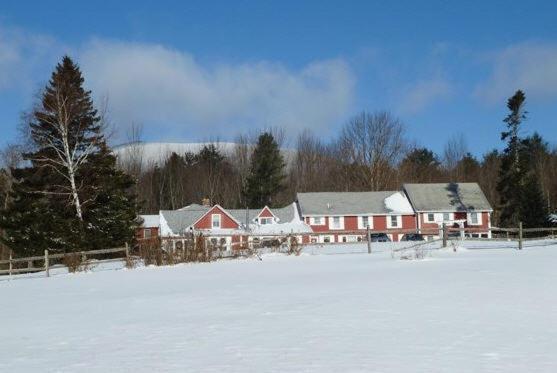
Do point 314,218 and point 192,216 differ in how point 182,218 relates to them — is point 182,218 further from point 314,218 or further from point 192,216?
point 314,218

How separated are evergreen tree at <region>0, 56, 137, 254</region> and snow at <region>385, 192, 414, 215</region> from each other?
3700cm

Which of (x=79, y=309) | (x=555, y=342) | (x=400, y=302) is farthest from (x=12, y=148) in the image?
(x=555, y=342)

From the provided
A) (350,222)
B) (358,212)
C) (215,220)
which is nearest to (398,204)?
(358,212)

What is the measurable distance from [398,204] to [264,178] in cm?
1856

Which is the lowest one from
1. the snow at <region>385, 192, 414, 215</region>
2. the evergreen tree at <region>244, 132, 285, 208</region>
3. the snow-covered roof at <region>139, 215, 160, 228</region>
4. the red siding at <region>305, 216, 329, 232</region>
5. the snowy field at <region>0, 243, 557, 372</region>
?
the snowy field at <region>0, 243, 557, 372</region>

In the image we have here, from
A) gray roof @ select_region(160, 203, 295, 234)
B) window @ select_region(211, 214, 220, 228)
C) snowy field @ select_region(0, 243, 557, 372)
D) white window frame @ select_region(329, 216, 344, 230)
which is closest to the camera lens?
snowy field @ select_region(0, 243, 557, 372)

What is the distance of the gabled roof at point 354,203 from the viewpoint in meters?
68.1

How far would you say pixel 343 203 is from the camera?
69.2 metres

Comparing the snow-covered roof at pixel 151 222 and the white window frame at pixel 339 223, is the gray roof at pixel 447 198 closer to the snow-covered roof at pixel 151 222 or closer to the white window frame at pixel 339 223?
the white window frame at pixel 339 223

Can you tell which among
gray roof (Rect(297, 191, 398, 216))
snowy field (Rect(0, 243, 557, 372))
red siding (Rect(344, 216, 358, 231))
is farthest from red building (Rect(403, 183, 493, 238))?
snowy field (Rect(0, 243, 557, 372))

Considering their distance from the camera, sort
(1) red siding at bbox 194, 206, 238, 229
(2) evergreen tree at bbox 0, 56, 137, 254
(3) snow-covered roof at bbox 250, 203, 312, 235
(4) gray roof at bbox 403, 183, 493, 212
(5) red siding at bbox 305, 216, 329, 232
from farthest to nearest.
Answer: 1. (4) gray roof at bbox 403, 183, 493, 212
2. (5) red siding at bbox 305, 216, 329, 232
3. (3) snow-covered roof at bbox 250, 203, 312, 235
4. (1) red siding at bbox 194, 206, 238, 229
5. (2) evergreen tree at bbox 0, 56, 137, 254

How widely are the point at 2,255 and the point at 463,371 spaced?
46898 millimetres

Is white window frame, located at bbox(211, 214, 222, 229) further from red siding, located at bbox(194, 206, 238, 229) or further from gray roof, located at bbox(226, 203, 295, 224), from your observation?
gray roof, located at bbox(226, 203, 295, 224)

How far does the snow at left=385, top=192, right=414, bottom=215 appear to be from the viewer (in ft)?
224
